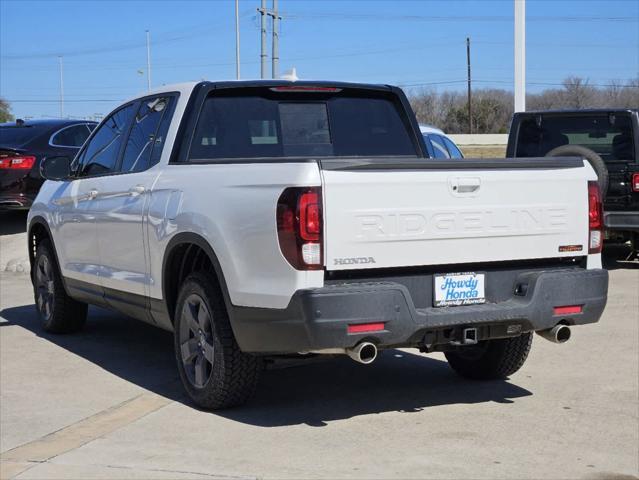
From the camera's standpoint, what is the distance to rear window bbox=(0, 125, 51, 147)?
49.8 ft

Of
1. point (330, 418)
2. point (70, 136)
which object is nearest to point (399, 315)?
point (330, 418)

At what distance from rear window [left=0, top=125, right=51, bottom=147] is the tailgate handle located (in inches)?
426

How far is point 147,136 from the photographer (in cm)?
715

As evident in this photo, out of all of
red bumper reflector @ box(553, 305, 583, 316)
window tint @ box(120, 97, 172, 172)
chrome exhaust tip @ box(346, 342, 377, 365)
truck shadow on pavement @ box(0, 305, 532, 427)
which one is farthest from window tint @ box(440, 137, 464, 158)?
chrome exhaust tip @ box(346, 342, 377, 365)

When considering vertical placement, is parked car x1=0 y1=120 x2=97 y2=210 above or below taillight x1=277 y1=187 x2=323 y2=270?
above

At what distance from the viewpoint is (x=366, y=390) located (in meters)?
6.73

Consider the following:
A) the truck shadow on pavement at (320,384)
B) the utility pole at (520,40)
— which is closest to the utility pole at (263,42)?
the utility pole at (520,40)

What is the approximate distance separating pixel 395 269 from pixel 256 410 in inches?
54.7

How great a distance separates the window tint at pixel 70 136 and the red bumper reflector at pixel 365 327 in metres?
10.8

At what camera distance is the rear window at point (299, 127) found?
6.70 meters

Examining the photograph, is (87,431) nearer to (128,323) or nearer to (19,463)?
(19,463)

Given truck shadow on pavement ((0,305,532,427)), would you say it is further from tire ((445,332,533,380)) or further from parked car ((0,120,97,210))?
parked car ((0,120,97,210))

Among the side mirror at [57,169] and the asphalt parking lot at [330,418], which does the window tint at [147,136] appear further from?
the asphalt parking lot at [330,418]

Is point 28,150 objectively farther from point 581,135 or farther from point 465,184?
point 465,184
